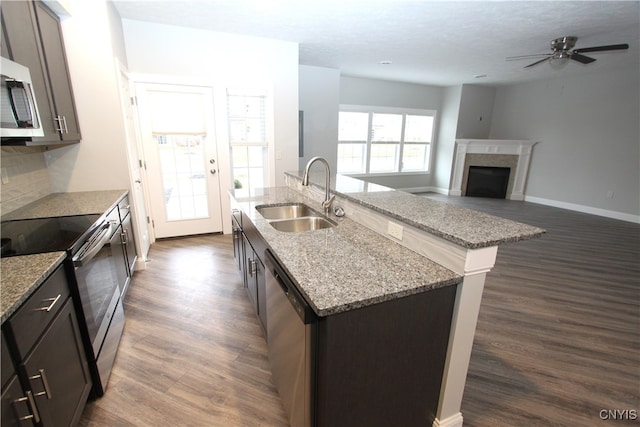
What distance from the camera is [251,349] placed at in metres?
1.98

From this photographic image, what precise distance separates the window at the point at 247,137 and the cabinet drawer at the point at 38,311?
105 inches

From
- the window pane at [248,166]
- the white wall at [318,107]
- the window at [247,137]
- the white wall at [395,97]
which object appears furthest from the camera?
the white wall at [395,97]

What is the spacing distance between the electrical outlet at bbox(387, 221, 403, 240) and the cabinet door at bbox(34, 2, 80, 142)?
2.51 meters

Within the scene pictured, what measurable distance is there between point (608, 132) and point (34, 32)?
8076 millimetres

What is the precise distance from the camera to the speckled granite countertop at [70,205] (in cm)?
199

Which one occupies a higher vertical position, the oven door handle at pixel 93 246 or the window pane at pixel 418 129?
the window pane at pixel 418 129

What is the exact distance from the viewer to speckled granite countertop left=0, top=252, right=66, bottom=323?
37.6 inches

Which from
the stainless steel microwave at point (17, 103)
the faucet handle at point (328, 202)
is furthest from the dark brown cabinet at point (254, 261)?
the stainless steel microwave at point (17, 103)

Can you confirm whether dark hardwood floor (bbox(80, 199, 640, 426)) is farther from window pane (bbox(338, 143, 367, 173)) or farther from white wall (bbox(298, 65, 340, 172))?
window pane (bbox(338, 143, 367, 173))

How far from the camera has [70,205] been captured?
87.5 inches

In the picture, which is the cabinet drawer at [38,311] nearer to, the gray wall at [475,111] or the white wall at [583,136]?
the gray wall at [475,111]

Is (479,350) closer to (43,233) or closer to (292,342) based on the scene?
(292,342)

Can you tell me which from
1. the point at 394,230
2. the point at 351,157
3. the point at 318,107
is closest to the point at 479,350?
the point at 394,230

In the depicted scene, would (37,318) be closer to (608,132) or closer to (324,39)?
(324,39)
